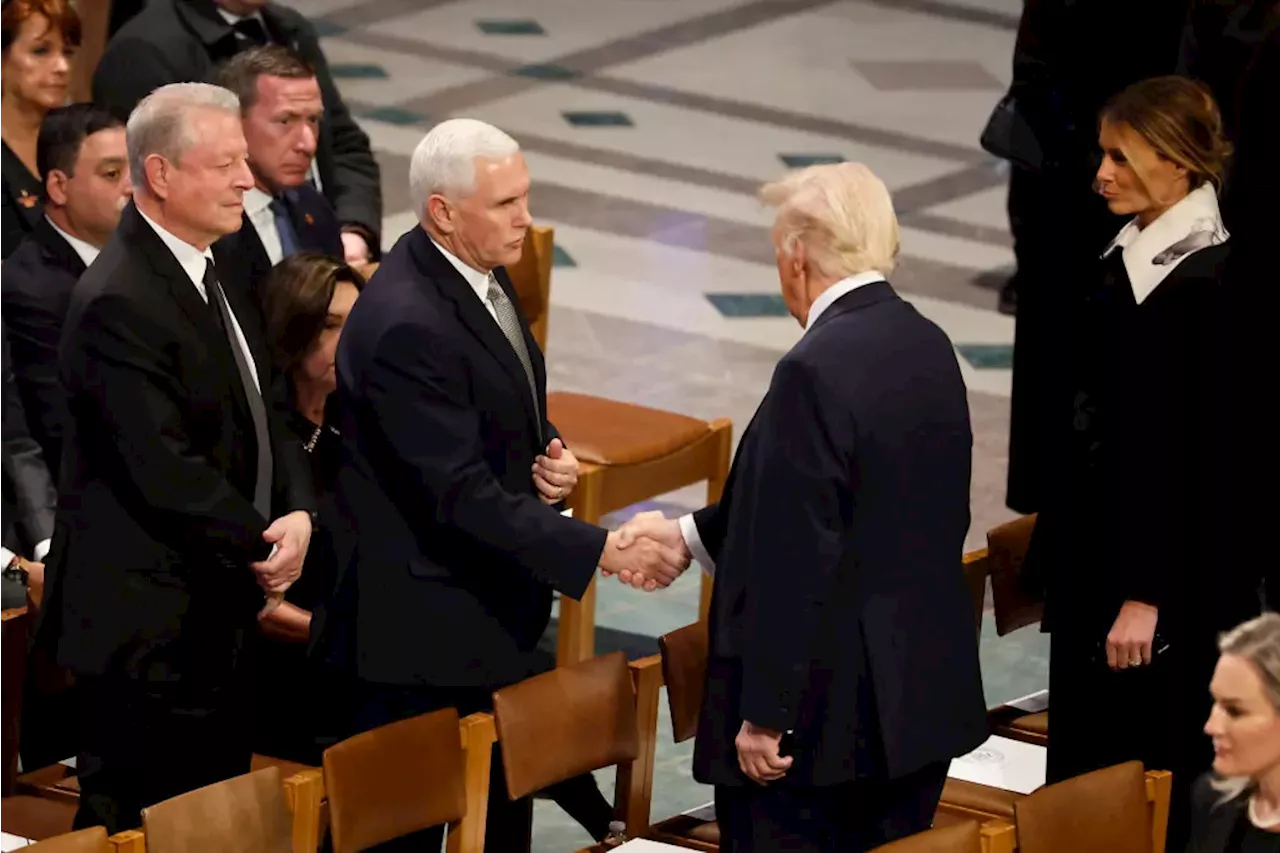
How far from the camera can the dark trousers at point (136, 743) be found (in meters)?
3.99

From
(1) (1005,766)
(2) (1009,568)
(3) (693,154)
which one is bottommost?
(3) (693,154)

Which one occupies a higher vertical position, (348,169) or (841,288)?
(841,288)

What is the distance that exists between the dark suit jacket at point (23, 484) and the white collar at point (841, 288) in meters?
1.95

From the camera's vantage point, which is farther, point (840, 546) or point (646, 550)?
point (646, 550)

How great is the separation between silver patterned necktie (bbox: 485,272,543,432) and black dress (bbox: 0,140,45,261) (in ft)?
5.23

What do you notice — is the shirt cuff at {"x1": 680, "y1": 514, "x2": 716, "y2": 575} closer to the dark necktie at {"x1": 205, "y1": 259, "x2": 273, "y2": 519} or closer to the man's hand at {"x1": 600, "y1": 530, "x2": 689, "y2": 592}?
the man's hand at {"x1": 600, "y1": 530, "x2": 689, "y2": 592}

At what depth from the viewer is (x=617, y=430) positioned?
5.96m

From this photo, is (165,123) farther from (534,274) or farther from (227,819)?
(534,274)

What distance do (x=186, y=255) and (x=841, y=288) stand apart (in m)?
1.15

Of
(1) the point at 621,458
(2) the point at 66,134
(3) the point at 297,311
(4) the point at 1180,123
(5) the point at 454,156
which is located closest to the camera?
(5) the point at 454,156

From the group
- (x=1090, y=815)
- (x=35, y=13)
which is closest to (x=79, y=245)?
(x=35, y=13)

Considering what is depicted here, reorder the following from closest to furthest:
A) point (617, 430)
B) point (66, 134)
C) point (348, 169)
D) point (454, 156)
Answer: point (454, 156)
point (66, 134)
point (617, 430)
point (348, 169)

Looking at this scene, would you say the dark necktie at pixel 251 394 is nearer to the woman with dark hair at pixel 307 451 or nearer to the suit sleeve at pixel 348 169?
the woman with dark hair at pixel 307 451

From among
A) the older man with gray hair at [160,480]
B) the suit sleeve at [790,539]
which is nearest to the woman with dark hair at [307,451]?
the older man with gray hair at [160,480]
